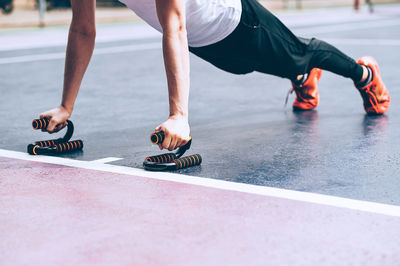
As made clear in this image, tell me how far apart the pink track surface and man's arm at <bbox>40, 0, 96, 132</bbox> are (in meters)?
0.75

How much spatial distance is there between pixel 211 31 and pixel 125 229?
1.56 m

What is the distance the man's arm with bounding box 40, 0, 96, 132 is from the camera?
3857 millimetres

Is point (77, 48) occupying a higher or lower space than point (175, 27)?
lower

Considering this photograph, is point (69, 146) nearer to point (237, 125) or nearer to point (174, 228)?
point (237, 125)

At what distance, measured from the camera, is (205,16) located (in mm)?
3725

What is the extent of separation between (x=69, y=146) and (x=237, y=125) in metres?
1.19

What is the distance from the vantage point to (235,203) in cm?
287

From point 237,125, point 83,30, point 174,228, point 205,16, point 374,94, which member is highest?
point 205,16

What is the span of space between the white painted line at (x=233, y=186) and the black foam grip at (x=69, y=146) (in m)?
0.09

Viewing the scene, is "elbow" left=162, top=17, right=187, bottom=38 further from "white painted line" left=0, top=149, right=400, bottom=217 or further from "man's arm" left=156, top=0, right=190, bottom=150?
"white painted line" left=0, top=149, right=400, bottom=217

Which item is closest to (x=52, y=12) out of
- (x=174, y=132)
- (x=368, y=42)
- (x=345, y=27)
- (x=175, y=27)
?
(x=345, y=27)

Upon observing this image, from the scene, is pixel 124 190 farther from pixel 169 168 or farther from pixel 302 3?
pixel 302 3

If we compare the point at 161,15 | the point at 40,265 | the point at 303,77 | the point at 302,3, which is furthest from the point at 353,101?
the point at 302,3

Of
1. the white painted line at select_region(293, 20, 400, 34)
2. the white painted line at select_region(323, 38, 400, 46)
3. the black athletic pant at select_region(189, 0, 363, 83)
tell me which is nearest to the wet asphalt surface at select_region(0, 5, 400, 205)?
the black athletic pant at select_region(189, 0, 363, 83)
